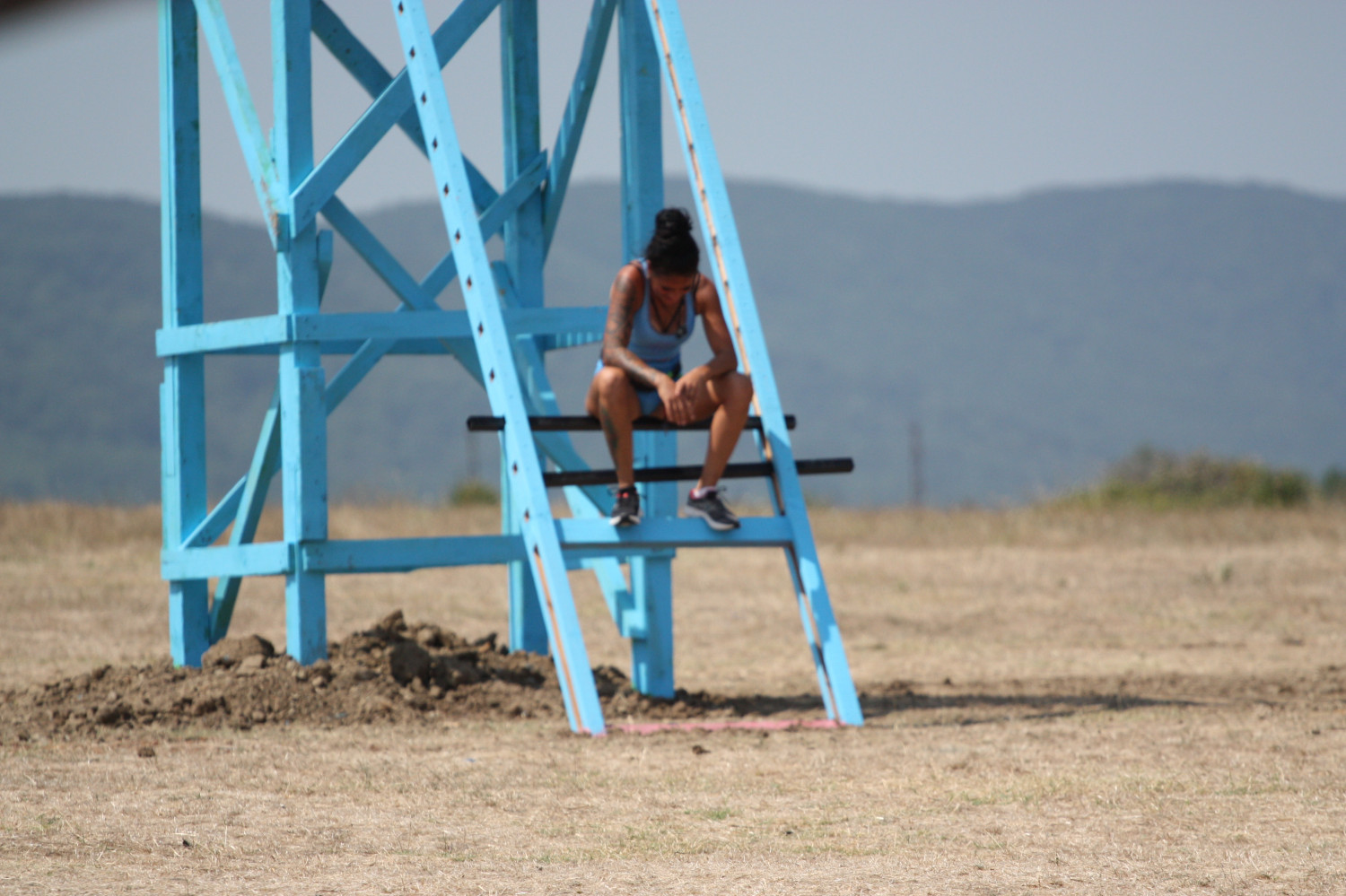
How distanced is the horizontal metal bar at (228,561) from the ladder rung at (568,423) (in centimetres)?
121

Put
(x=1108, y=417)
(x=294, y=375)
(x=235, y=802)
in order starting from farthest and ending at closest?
(x=1108, y=417) → (x=294, y=375) → (x=235, y=802)

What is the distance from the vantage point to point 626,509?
22.0 ft

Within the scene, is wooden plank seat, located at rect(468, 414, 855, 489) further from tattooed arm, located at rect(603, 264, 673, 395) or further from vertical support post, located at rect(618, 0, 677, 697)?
vertical support post, located at rect(618, 0, 677, 697)

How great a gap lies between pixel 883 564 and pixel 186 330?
32.4ft

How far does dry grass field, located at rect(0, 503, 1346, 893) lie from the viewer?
4.11 metres

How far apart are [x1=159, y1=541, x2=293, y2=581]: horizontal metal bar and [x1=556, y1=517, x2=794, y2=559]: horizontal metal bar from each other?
1.47m

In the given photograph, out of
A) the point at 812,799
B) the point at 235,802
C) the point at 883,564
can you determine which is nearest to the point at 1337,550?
the point at 883,564

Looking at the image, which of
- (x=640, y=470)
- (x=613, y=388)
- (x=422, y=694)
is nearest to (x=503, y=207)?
(x=613, y=388)

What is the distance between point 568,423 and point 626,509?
1.41 ft

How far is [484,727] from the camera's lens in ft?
23.0

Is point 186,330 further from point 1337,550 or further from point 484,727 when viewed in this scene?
point 1337,550

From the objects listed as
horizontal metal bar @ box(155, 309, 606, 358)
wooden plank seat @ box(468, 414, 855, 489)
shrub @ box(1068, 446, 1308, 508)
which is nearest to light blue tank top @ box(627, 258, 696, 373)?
wooden plank seat @ box(468, 414, 855, 489)

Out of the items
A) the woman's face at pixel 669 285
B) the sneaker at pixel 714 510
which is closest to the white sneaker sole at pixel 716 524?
the sneaker at pixel 714 510

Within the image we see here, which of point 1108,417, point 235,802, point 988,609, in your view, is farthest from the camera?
point 1108,417
